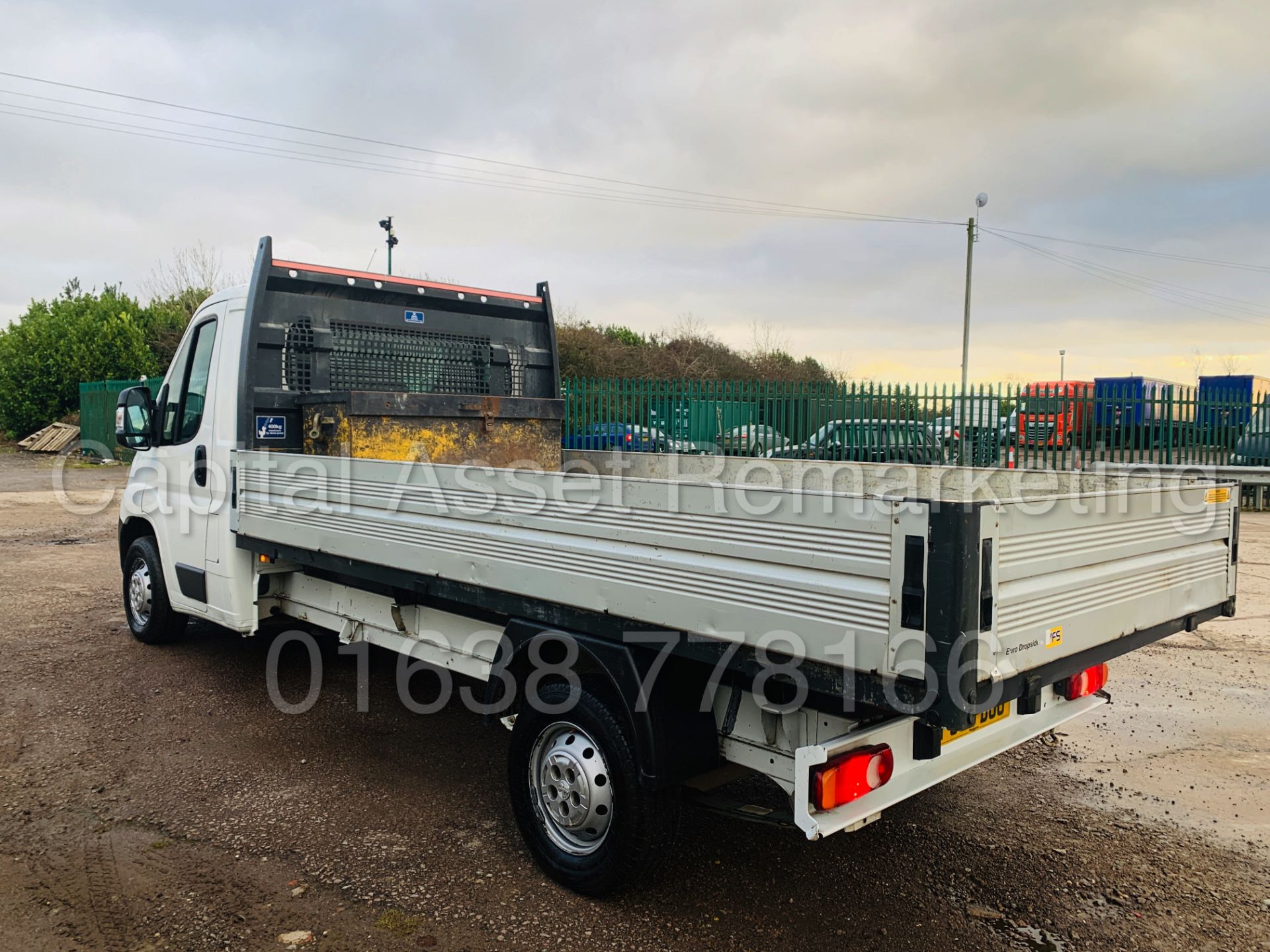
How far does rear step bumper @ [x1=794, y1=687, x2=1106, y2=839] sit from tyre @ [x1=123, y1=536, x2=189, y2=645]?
206 inches

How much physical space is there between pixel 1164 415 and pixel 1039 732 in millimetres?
14299

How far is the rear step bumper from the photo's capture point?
2.58m

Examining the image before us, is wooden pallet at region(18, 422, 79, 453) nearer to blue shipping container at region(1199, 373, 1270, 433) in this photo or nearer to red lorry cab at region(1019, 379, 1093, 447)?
red lorry cab at region(1019, 379, 1093, 447)

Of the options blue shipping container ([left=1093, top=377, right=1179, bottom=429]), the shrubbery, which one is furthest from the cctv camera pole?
blue shipping container ([left=1093, top=377, right=1179, bottom=429])

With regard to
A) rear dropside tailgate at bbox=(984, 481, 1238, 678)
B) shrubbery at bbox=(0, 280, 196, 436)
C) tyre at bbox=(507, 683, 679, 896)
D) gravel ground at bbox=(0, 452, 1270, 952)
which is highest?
shrubbery at bbox=(0, 280, 196, 436)

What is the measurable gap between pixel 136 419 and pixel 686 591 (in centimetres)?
515

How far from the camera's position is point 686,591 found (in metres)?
2.72

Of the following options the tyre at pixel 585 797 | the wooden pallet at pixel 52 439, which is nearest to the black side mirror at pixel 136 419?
the tyre at pixel 585 797

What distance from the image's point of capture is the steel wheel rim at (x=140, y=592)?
643cm

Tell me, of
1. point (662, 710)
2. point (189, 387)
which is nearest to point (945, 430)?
point (189, 387)

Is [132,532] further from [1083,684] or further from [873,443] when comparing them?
[873,443]

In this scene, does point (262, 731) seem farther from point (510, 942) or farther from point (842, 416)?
point (842, 416)

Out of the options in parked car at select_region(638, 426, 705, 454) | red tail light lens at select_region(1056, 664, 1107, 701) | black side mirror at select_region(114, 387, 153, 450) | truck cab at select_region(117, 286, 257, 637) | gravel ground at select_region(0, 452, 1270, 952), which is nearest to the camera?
gravel ground at select_region(0, 452, 1270, 952)

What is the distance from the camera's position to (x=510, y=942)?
301cm
